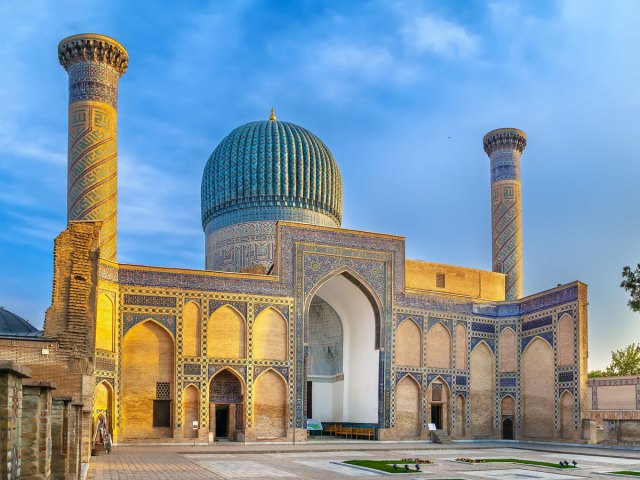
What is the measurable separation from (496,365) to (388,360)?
3476mm

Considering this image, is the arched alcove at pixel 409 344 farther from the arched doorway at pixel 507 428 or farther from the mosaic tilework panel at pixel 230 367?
the mosaic tilework panel at pixel 230 367

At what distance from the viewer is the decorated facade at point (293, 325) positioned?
54.4 feet

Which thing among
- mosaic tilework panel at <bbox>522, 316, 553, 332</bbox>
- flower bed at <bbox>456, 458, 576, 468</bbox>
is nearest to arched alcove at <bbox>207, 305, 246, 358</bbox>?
flower bed at <bbox>456, 458, 576, 468</bbox>

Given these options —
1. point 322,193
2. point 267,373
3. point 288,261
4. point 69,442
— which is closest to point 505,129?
point 322,193

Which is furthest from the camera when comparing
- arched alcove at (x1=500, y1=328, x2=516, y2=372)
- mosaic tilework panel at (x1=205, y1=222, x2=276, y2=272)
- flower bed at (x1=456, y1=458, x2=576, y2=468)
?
mosaic tilework panel at (x1=205, y1=222, x2=276, y2=272)

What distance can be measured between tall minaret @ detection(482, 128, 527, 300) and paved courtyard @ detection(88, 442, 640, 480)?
7.24m

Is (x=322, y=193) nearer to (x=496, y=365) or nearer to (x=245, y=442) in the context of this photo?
(x=496, y=365)

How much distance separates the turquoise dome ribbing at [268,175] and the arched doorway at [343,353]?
137 inches

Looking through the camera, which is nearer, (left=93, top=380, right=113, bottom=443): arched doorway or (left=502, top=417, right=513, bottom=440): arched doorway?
(left=93, top=380, right=113, bottom=443): arched doorway

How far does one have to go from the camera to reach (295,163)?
23156mm

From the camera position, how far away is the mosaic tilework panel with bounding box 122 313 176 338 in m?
16.2

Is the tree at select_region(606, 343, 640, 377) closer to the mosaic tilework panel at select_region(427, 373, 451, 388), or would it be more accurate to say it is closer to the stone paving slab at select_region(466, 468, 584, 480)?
the mosaic tilework panel at select_region(427, 373, 451, 388)

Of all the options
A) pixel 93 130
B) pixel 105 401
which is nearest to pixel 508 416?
pixel 105 401

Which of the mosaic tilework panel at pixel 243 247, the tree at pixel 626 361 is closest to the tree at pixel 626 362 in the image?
the tree at pixel 626 361
